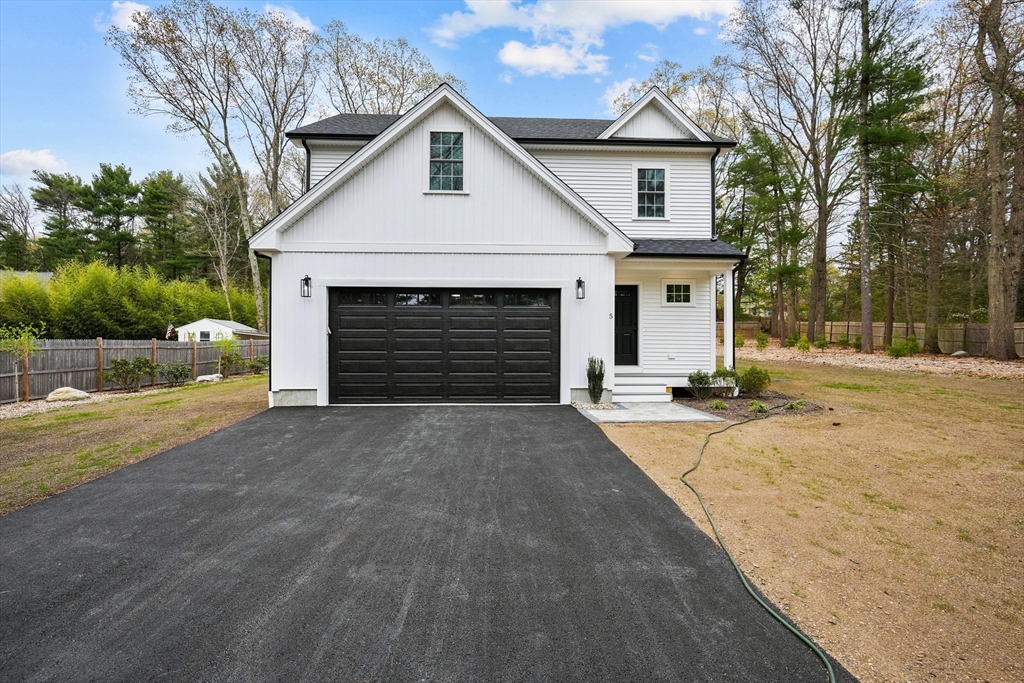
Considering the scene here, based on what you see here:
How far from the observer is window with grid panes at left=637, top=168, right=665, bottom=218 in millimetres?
11547

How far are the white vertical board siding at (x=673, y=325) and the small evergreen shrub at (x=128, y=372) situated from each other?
1415 centimetres

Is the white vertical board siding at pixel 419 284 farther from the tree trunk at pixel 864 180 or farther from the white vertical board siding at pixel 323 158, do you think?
the tree trunk at pixel 864 180

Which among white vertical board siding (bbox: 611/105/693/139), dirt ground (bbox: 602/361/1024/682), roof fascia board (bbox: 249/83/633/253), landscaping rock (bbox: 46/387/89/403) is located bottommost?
dirt ground (bbox: 602/361/1024/682)

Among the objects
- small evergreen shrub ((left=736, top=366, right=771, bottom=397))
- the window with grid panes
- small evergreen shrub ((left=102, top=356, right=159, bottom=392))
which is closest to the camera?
small evergreen shrub ((left=736, top=366, right=771, bottom=397))

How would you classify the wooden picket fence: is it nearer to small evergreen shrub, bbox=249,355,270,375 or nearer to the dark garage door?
small evergreen shrub, bbox=249,355,270,375

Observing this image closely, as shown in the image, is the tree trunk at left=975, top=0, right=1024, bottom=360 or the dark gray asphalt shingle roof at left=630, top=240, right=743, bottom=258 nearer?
the dark gray asphalt shingle roof at left=630, top=240, right=743, bottom=258

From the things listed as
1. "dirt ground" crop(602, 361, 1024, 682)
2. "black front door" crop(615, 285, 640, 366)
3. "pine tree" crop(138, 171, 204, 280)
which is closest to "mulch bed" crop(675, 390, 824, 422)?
"dirt ground" crop(602, 361, 1024, 682)

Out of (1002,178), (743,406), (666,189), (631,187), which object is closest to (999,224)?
(1002,178)

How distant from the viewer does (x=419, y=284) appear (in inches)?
346

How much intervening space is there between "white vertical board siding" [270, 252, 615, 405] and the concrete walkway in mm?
943

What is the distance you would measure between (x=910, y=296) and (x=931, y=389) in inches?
602

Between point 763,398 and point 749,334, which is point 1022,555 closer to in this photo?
point 763,398

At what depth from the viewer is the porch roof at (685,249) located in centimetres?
984

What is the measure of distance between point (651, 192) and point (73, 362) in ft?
52.8
